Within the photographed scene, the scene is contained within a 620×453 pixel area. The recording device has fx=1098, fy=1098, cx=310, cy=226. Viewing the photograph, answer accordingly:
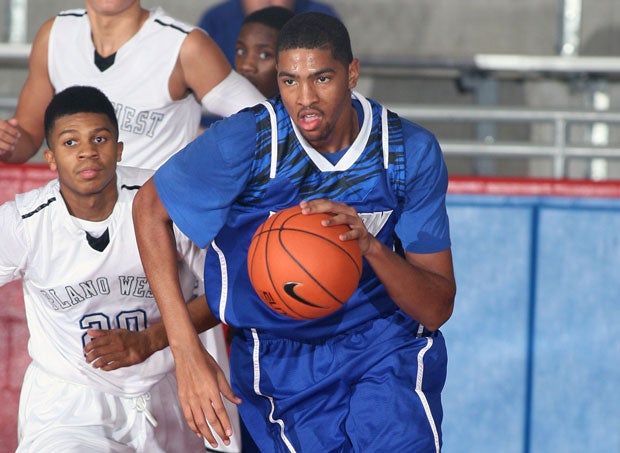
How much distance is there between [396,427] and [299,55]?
1.14m

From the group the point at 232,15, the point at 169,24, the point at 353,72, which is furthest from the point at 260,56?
the point at 353,72

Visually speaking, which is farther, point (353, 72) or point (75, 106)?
point (75, 106)

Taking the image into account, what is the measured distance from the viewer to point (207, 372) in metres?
3.12

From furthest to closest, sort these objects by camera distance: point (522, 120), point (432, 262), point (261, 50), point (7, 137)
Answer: point (522, 120) < point (261, 50) < point (7, 137) < point (432, 262)

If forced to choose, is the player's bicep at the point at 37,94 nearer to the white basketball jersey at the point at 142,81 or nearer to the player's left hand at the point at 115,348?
the white basketball jersey at the point at 142,81

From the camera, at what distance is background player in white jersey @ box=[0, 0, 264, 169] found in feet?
13.8

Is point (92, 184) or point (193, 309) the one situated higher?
point (92, 184)

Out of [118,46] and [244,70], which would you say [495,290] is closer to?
[244,70]

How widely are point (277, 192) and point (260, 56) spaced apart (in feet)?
5.36

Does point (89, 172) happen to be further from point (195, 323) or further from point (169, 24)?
point (169, 24)

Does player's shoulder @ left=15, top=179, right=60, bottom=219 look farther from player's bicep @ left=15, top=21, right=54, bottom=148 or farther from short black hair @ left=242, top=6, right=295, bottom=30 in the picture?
short black hair @ left=242, top=6, right=295, bottom=30

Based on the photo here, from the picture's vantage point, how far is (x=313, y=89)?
3.15 m

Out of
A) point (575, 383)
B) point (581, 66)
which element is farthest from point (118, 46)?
point (581, 66)

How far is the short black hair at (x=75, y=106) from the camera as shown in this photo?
12.2 ft
